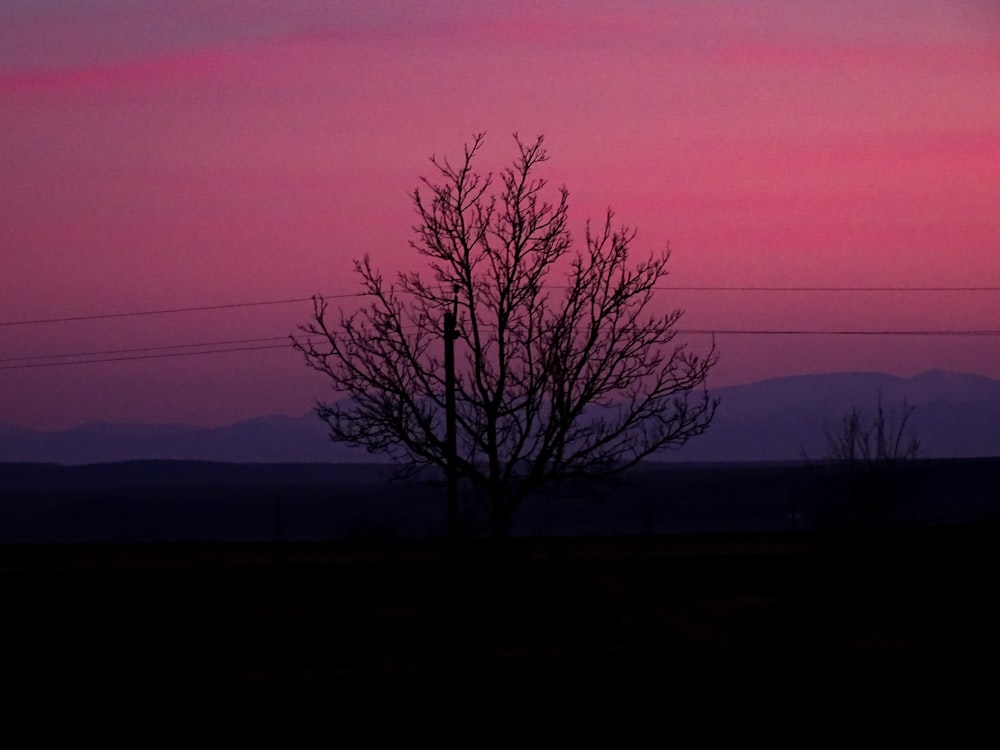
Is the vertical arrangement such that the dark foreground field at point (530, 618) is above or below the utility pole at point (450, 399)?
below

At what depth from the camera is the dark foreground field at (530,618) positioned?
19.4 m

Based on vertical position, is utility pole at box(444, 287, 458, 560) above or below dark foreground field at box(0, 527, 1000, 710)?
above

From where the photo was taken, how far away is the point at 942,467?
143000mm

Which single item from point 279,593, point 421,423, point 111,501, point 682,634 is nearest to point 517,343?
point 421,423

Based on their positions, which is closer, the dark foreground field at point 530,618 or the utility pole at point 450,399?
the dark foreground field at point 530,618

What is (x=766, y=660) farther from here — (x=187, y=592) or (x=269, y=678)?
(x=187, y=592)

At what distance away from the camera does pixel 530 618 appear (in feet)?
93.0

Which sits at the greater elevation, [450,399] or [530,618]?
[450,399]

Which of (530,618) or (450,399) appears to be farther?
(530,618)

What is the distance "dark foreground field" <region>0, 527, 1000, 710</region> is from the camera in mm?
19422

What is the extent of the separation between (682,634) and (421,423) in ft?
21.2

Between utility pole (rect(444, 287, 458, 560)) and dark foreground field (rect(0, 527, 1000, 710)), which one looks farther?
utility pole (rect(444, 287, 458, 560))

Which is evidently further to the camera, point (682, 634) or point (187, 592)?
point (187, 592)

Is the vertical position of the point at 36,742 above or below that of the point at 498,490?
below
